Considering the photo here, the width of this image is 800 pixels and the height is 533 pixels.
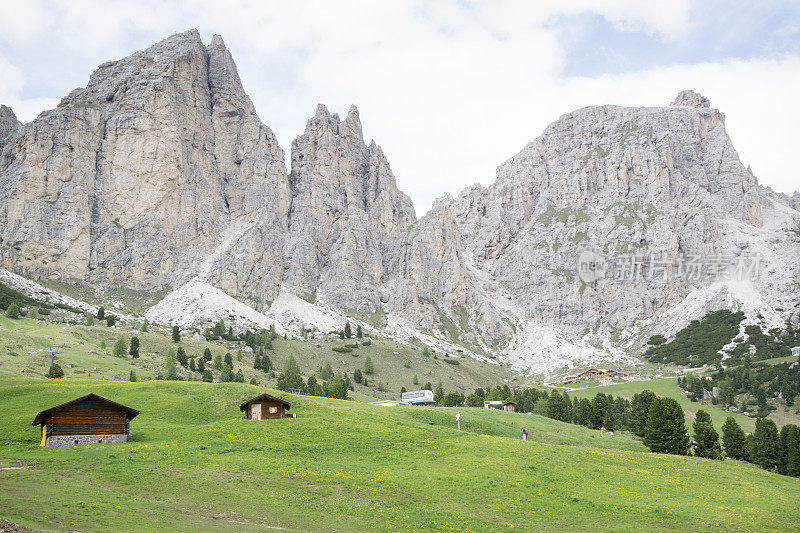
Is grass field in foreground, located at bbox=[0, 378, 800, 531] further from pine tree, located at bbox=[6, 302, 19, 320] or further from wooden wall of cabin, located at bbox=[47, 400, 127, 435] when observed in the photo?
pine tree, located at bbox=[6, 302, 19, 320]

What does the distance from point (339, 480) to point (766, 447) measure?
2939 inches

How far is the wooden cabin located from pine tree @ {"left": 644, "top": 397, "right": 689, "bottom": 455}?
59957 millimetres

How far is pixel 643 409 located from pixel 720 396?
3311 inches

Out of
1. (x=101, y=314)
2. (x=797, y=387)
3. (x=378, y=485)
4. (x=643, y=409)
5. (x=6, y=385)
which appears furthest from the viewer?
(x=101, y=314)

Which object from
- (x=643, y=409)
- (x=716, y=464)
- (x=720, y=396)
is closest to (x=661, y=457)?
(x=716, y=464)

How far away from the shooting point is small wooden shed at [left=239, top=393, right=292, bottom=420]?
57.1 metres

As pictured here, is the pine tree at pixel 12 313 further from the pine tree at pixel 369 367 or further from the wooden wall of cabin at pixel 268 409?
the wooden wall of cabin at pixel 268 409

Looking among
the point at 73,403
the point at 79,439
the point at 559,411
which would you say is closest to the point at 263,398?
the point at 79,439

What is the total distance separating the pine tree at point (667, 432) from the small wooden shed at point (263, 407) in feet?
151

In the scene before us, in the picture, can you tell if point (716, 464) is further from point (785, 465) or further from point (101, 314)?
point (101, 314)

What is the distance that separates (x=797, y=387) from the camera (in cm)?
14400

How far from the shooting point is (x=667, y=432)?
67938 mm

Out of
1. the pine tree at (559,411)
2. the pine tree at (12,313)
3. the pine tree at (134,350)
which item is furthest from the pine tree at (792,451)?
the pine tree at (12,313)

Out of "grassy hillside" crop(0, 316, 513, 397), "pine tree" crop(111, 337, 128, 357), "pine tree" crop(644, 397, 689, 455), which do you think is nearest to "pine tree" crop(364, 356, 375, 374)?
"grassy hillside" crop(0, 316, 513, 397)
